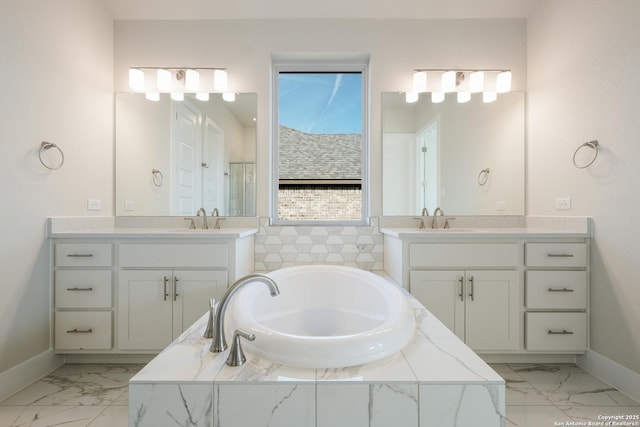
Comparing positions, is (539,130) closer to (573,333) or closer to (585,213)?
(585,213)

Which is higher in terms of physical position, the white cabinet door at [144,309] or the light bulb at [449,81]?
the light bulb at [449,81]

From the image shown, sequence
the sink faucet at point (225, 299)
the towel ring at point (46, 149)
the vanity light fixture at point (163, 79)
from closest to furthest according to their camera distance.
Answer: the sink faucet at point (225, 299), the towel ring at point (46, 149), the vanity light fixture at point (163, 79)

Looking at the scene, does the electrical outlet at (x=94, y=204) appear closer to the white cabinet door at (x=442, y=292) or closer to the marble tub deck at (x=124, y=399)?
the marble tub deck at (x=124, y=399)

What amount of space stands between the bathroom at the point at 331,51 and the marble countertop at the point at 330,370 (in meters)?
1.47

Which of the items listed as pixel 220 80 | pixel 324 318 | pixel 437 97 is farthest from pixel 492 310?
pixel 220 80

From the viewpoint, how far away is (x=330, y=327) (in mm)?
1955

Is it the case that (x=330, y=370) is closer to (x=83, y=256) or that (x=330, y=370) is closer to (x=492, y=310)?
(x=492, y=310)

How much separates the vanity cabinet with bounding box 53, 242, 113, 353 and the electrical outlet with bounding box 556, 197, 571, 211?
305 cm

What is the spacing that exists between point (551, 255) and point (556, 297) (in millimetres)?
270

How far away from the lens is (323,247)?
8.57ft

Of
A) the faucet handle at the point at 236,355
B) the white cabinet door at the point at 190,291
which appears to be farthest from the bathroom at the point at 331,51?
the faucet handle at the point at 236,355

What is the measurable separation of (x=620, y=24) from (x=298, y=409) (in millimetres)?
2588

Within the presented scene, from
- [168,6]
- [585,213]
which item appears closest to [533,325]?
[585,213]

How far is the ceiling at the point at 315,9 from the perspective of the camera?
2.47 metres
